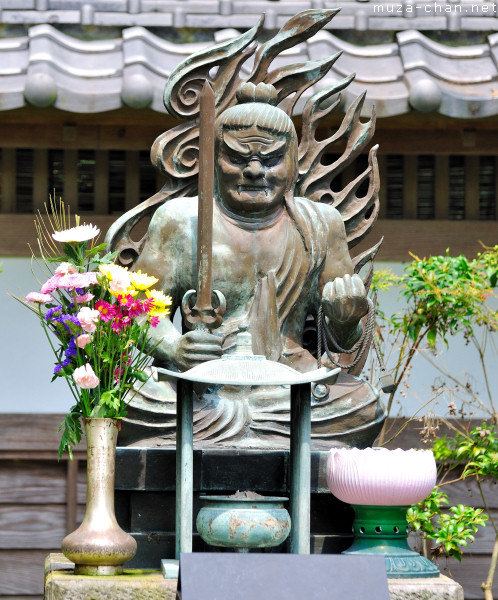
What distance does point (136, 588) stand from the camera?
5.61 meters

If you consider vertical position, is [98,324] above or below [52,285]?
below

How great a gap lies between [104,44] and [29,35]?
43cm

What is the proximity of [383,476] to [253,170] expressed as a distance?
5.65ft

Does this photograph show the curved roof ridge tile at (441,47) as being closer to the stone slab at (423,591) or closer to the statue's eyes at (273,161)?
the statue's eyes at (273,161)

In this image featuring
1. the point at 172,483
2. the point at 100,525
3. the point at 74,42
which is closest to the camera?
the point at 100,525

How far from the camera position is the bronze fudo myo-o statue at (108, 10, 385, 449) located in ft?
21.3

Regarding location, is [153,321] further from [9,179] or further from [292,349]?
[9,179]

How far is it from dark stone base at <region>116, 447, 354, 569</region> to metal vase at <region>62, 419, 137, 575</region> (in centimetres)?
45

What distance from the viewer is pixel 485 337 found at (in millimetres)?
8531

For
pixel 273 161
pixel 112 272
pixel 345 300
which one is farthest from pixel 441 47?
pixel 112 272

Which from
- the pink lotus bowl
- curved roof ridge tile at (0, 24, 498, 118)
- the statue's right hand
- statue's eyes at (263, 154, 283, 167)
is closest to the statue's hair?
statue's eyes at (263, 154, 283, 167)

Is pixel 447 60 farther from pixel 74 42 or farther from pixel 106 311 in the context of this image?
pixel 106 311

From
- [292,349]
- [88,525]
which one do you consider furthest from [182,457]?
[292,349]

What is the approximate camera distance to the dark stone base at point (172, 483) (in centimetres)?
627
